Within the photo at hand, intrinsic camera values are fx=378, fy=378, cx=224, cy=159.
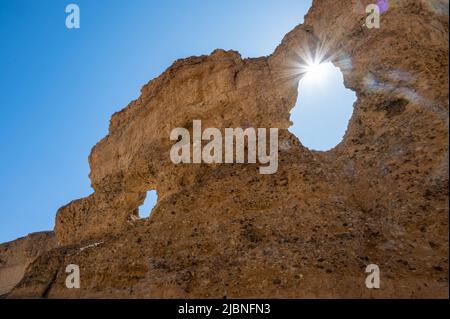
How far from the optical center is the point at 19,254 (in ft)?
118

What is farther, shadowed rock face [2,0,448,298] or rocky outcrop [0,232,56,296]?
rocky outcrop [0,232,56,296]

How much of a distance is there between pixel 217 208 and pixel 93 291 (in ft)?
14.5

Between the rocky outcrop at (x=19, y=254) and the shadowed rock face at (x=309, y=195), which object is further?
the rocky outcrop at (x=19, y=254)

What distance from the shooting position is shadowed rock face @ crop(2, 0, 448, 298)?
28.6 feet

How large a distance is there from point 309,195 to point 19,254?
3438 cm

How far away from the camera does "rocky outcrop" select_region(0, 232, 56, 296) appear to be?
34.8 meters

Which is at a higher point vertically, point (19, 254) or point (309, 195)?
point (19, 254)

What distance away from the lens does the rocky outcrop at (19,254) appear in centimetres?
3481

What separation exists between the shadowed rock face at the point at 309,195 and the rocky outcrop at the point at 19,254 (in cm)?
2284

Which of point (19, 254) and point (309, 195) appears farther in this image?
point (19, 254)

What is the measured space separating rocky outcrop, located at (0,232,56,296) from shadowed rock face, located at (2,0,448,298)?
2284 centimetres

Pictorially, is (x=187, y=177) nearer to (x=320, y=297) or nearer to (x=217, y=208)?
(x=217, y=208)

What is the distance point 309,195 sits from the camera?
35.5ft

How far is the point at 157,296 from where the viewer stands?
9.58m
